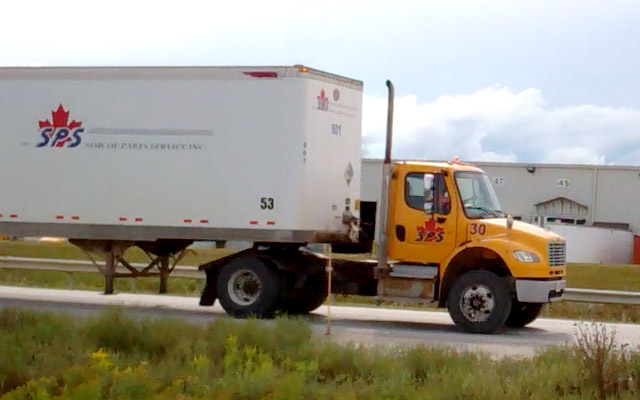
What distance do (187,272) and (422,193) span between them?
Answer: 793 centimetres

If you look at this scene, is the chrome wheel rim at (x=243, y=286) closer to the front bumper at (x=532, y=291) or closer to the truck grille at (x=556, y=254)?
the front bumper at (x=532, y=291)

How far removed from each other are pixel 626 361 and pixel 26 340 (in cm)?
619

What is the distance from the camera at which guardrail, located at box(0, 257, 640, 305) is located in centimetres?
2247

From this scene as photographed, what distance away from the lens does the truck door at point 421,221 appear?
18297mm

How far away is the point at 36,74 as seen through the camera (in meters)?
19.9

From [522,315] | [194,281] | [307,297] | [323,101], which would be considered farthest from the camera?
[194,281]

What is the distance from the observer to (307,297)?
66.3 ft

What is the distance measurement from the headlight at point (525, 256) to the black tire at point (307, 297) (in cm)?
332

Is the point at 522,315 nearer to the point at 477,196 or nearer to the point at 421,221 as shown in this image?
the point at 477,196

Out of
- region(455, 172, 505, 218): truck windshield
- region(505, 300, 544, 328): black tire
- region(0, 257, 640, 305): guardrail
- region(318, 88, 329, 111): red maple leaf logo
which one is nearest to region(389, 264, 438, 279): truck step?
region(455, 172, 505, 218): truck windshield

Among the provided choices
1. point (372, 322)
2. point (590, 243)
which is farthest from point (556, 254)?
point (590, 243)

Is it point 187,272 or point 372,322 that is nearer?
point 372,322

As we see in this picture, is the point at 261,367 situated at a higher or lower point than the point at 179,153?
lower

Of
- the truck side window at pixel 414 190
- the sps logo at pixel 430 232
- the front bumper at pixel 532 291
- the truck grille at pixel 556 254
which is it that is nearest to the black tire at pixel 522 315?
the truck grille at pixel 556 254
